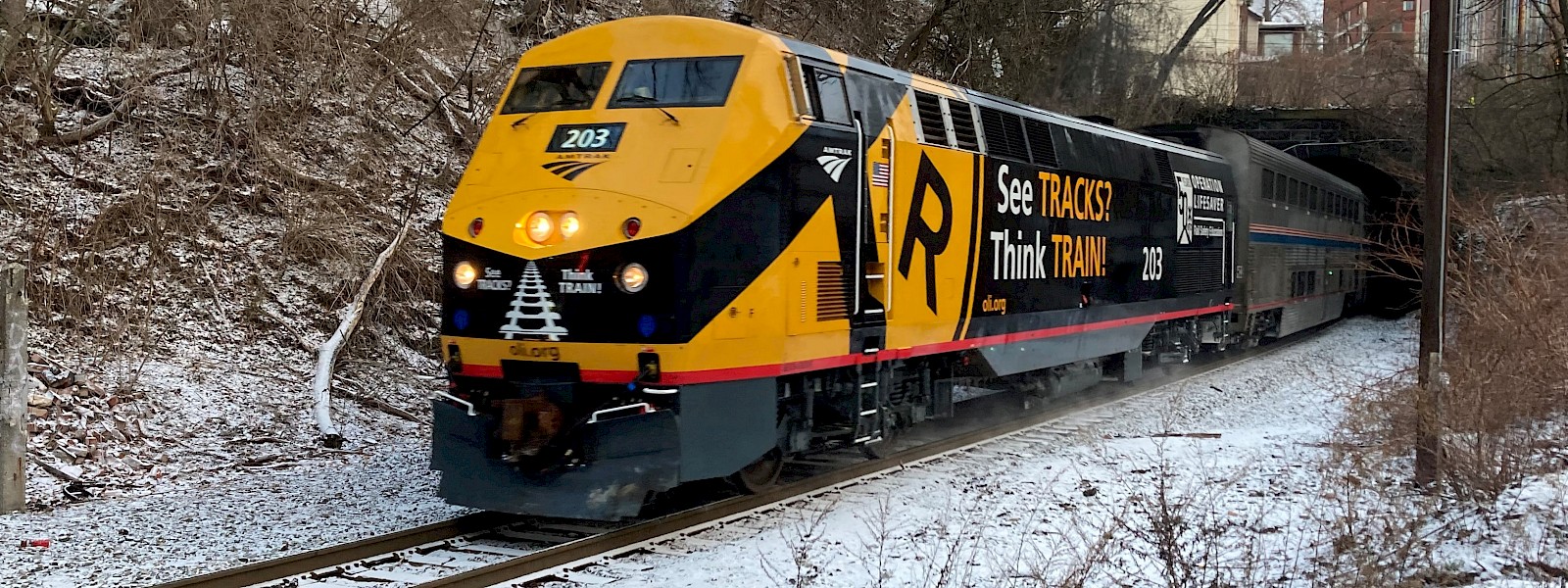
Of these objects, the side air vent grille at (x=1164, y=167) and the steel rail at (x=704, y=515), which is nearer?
the steel rail at (x=704, y=515)

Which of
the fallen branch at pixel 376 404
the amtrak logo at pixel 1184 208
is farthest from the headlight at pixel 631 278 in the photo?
the amtrak logo at pixel 1184 208

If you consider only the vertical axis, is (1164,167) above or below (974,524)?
above

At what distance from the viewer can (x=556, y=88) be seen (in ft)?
28.1

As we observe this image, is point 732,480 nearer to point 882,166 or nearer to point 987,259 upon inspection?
point 882,166

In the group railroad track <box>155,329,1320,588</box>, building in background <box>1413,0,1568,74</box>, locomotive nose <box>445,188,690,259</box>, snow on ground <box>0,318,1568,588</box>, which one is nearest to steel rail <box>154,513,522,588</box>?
railroad track <box>155,329,1320,588</box>

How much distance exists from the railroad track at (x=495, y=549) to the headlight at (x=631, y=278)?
4.98ft

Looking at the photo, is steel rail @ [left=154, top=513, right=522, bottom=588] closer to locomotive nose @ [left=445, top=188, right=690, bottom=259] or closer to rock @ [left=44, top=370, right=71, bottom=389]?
locomotive nose @ [left=445, top=188, right=690, bottom=259]

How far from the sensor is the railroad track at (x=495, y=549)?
6523 millimetres

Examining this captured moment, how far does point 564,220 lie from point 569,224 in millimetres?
49

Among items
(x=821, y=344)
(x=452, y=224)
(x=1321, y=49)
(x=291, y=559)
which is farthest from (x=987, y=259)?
(x=1321, y=49)

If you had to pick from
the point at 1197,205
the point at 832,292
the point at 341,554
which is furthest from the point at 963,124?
the point at 1197,205

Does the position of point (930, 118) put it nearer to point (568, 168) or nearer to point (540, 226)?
point (568, 168)

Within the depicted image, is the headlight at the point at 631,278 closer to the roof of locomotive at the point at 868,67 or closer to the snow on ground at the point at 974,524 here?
the snow on ground at the point at 974,524

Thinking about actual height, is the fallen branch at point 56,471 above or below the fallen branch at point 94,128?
below
